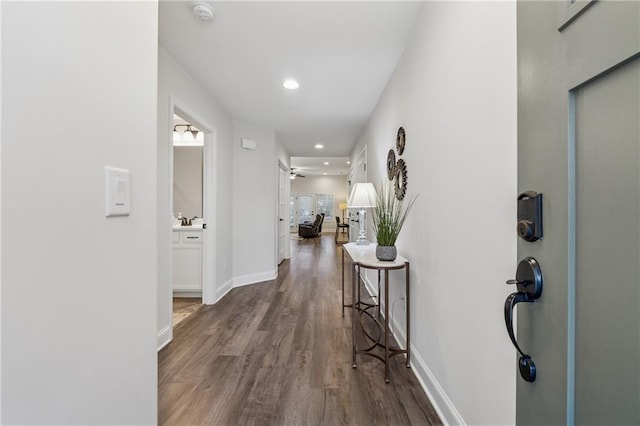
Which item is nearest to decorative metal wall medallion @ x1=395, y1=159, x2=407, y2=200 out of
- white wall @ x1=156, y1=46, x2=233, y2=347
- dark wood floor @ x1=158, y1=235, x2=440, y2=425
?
dark wood floor @ x1=158, y1=235, x2=440, y2=425

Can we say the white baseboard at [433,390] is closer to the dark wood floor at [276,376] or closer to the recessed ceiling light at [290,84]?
the dark wood floor at [276,376]

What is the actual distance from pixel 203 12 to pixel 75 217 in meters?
1.82

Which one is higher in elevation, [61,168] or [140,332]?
[61,168]

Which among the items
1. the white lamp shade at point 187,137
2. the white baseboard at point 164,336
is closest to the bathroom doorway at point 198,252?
the white baseboard at point 164,336

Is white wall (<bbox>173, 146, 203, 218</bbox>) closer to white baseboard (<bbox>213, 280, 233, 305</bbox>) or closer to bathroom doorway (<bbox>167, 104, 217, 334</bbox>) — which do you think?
bathroom doorway (<bbox>167, 104, 217, 334</bbox>)

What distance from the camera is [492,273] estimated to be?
42.8 inches

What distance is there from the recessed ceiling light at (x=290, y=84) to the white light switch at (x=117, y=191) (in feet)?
7.92

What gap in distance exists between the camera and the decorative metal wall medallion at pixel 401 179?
2186 millimetres

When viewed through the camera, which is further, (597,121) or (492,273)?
(492,273)

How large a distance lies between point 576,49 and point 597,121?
13cm

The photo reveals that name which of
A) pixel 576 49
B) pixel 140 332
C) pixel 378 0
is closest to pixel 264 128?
pixel 378 0

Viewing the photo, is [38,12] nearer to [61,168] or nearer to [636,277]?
[61,168]

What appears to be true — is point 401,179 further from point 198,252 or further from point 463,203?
point 198,252

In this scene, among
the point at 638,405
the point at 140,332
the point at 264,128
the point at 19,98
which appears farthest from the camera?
the point at 264,128
